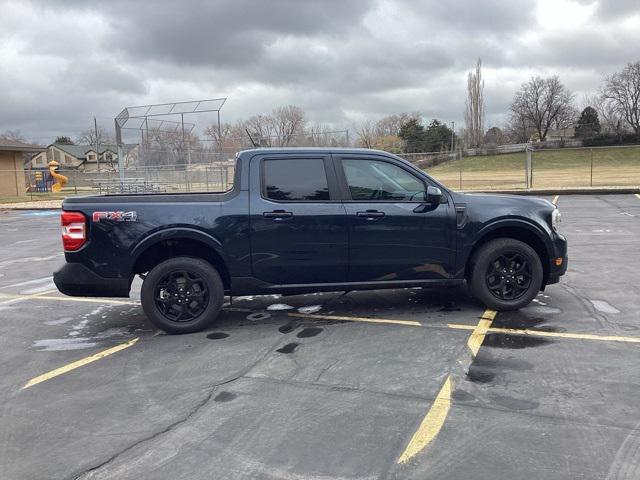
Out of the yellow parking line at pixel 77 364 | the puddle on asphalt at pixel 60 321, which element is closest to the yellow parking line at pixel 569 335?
the yellow parking line at pixel 77 364

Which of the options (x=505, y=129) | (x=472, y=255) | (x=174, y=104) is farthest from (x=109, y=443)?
(x=505, y=129)

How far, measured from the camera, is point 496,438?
3.24 m

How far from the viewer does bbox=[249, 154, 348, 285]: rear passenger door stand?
214 inches

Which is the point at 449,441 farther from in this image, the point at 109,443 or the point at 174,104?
the point at 174,104

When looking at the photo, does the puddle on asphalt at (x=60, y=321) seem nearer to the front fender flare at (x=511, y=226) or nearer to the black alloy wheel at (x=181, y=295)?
the black alloy wheel at (x=181, y=295)

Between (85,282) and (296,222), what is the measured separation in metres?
2.21

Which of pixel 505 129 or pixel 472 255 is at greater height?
pixel 505 129

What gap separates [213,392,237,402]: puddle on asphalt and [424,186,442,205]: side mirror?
2869 millimetres

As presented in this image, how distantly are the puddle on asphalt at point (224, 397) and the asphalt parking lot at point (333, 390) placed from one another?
1 cm

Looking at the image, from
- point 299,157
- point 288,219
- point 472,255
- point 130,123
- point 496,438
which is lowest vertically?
point 496,438

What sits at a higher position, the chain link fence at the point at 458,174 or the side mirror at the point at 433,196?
the chain link fence at the point at 458,174

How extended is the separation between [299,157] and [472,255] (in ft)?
7.19

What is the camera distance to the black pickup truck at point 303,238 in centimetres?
534

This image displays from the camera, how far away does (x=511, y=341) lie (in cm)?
497
